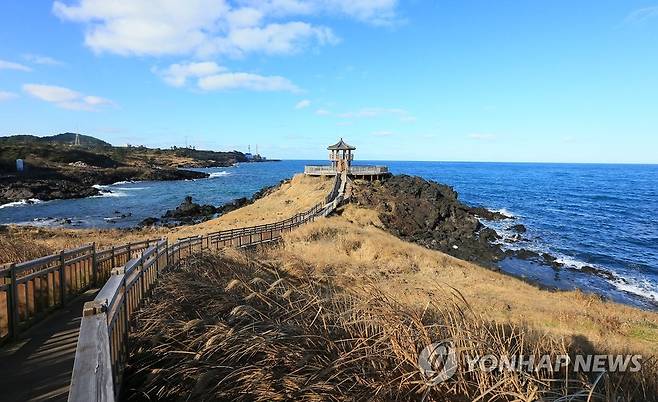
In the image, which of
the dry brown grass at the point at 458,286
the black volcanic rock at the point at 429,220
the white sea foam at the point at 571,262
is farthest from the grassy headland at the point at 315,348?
the white sea foam at the point at 571,262

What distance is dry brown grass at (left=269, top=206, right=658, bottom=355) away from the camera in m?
10.8

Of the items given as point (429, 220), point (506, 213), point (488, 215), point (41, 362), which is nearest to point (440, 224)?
point (429, 220)

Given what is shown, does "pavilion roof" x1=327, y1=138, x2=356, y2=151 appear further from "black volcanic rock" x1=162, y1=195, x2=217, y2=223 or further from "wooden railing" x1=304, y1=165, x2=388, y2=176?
"black volcanic rock" x1=162, y1=195, x2=217, y2=223

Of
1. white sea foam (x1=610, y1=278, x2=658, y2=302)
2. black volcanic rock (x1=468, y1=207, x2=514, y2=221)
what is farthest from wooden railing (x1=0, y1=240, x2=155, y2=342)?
black volcanic rock (x1=468, y1=207, x2=514, y2=221)

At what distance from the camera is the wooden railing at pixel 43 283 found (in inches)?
228

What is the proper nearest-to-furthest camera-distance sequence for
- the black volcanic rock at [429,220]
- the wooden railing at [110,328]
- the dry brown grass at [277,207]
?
the wooden railing at [110,328] < the black volcanic rock at [429,220] < the dry brown grass at [277,207]

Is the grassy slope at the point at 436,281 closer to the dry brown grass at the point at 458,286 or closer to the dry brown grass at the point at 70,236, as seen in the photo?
the dry brown grass at the point at 458,286

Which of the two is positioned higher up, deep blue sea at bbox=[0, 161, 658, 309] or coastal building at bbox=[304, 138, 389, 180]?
coastal building at bbox=[304, 138, 389, 180]

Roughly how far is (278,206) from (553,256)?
80.4ft

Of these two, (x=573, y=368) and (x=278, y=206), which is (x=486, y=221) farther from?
(x=573, y=368)

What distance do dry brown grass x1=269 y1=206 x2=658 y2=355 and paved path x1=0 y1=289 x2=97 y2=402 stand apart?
4.38 meters

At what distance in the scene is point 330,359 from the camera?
4.38 meters

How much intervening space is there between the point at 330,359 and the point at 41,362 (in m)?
3.45

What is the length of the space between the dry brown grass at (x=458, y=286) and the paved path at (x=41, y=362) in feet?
14.4
